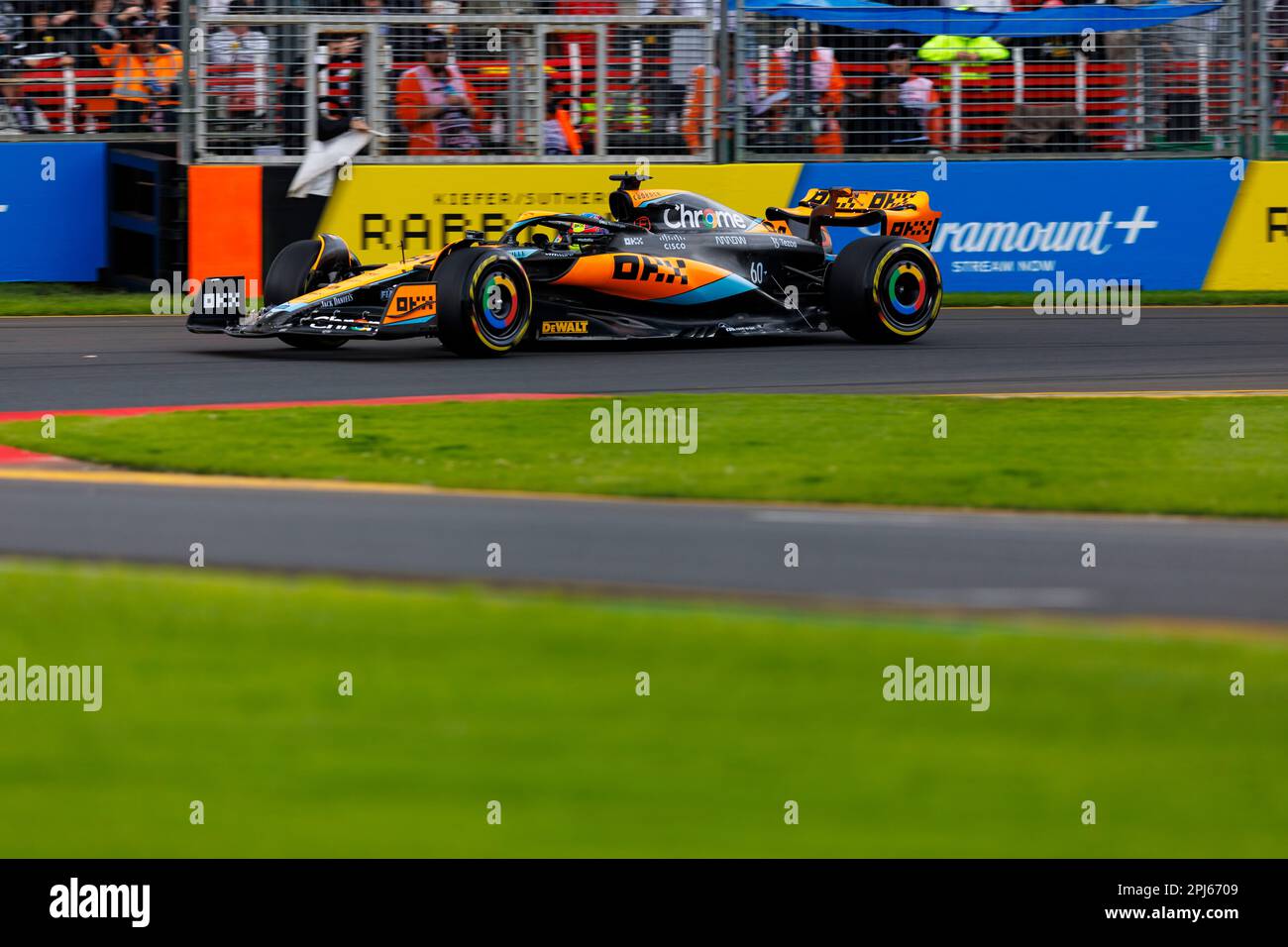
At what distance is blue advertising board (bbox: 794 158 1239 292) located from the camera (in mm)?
18203

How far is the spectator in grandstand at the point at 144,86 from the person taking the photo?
60.1 feet

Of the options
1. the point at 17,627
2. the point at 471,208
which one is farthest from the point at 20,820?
the point at 471,208

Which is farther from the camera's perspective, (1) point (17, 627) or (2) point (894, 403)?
(2) point (894, 403)

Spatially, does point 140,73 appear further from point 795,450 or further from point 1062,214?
point 795,450

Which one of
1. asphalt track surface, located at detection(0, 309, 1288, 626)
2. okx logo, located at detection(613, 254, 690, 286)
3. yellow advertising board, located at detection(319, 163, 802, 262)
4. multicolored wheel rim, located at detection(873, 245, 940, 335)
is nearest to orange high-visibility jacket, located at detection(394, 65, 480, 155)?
yellow advertising board, located at detection(319, 163, 802, 262)

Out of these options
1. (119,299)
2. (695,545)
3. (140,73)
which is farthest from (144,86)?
(695,545)

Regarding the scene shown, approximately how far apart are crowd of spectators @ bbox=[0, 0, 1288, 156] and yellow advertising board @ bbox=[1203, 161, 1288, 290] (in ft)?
2.75

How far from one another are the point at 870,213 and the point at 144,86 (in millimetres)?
6996

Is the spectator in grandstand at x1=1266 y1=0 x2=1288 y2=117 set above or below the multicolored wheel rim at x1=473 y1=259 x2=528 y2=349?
above

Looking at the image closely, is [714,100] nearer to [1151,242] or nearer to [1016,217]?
[1016,217]

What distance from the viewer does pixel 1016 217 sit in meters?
18.2

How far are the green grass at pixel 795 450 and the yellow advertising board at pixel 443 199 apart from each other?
610 centimetres

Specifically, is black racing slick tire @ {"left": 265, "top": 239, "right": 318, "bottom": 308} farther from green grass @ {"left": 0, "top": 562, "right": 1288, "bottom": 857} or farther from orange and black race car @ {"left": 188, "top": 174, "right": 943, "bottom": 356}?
green grass @ {"left": 0, "top": 562, "right": 1288, "bottom": 857}

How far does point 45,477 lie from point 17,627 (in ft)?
11.0
